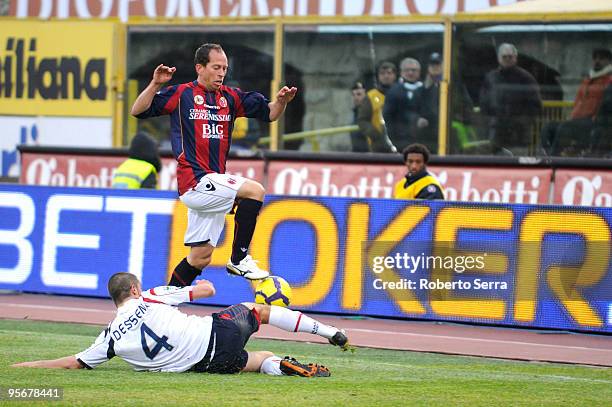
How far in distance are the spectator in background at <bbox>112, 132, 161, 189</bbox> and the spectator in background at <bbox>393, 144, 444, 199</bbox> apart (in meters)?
3.22

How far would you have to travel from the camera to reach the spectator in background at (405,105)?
1780cm

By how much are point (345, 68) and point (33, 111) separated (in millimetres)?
5383

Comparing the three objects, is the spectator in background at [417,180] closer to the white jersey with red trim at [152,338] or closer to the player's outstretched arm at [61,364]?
the white jersey with red trim at [152,338]

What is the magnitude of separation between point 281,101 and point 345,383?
2740 millimetres

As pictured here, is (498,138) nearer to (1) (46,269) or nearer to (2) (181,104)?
(1) (46,269)

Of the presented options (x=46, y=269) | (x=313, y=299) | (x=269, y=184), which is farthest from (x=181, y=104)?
(x=269, y=184)

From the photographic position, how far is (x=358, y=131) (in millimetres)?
18172

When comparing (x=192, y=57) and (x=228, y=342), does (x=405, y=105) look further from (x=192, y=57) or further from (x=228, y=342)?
(x=228, y=342)

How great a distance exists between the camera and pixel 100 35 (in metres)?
20.1

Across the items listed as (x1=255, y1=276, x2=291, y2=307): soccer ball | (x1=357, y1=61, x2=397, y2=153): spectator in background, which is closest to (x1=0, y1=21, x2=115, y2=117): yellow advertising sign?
(x1=357, y1=61, x2=397, y2=153): spectator in background

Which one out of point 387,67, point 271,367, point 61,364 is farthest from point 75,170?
point 271,367

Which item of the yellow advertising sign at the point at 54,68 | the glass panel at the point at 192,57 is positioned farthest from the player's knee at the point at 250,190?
the yellow advertising sign at the point at 54,68

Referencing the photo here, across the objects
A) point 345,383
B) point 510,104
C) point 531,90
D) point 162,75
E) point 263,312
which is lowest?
point 345,383

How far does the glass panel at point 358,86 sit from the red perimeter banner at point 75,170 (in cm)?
181
